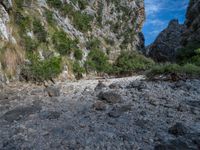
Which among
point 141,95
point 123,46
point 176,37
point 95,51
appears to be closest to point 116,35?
point 123,46

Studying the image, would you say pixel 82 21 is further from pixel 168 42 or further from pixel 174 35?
pixel 174 35

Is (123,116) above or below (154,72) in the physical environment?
below

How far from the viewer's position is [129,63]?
27312 mm

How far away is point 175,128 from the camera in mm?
5371

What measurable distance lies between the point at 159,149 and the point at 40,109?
14.2 ft

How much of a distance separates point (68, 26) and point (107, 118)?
15711mm

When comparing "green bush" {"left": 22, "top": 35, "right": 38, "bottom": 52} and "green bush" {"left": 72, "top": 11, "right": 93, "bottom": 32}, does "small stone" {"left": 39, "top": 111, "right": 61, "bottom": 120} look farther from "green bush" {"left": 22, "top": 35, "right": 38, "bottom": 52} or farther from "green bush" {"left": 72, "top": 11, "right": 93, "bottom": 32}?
"green bush" {"left": 72, "top": 11, "right": 93, "bottom": 32}

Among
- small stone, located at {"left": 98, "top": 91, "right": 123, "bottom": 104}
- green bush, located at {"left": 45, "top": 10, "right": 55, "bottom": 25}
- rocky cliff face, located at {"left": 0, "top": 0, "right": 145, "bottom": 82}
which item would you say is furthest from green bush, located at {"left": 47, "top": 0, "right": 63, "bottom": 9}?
small stone, located at {"left": 98, "top": 91, "right": 123, "bottom": 104}

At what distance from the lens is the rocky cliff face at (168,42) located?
130 ft

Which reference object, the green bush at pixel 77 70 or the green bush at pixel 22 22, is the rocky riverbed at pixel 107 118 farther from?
the green bush at pixel 77 70

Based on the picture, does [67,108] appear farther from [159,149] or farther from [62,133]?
[159,149]

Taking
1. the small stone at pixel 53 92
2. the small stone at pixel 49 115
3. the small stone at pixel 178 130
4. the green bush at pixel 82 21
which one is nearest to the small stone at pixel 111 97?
the small stone at pixel 49 115

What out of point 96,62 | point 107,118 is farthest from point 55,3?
point 107,118

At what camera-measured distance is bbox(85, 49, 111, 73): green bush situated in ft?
67.4
